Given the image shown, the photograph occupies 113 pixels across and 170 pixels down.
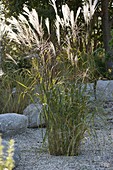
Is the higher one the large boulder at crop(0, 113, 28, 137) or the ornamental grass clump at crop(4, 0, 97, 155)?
the ornamental grass clump at crop(4, 0, 97, 155)

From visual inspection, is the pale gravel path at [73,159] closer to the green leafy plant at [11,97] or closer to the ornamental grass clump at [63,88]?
the ornamental grass clump at [63,88]

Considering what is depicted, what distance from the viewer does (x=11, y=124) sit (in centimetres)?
426

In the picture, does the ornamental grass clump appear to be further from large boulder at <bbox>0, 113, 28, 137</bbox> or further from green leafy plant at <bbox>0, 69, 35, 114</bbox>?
green leafy plant at <bbox>0, 69, 35, 114</bbox>

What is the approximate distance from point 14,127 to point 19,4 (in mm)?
A: 5909

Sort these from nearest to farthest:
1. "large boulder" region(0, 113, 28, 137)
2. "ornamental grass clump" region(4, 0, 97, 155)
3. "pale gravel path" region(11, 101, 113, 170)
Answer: "pale gravel path" region(11, 101, 113, 170), "ornamental grass clump" region(4, 0, 97, 155), "large boulder" region(0, 113, 28, 137)

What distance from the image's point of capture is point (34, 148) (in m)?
3.56

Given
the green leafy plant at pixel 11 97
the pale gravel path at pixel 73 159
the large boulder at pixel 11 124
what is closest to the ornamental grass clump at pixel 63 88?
the pale gravel path at pixel 73 159

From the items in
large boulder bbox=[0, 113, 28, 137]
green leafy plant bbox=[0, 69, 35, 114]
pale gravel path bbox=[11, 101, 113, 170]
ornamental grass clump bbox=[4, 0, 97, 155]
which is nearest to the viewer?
pale gravel path bbox=[11, 101, 113, 170]

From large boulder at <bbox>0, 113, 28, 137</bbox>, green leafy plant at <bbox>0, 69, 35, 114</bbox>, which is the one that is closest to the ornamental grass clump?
large boulder at <bbox>0, 113, 28, 137</bbox>

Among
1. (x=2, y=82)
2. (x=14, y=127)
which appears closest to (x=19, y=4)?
(x=2, y=82)

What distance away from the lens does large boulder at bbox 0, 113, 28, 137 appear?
420 cm

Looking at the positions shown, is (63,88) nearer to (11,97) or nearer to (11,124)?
(11,124)

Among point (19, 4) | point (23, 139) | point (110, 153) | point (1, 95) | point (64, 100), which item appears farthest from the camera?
point (19, 4)

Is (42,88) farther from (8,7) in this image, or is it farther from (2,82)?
(8,7)
